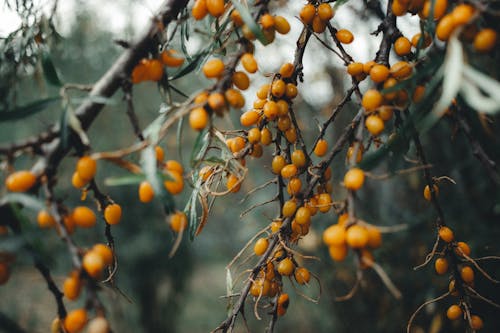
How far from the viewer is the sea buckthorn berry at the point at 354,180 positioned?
538 mm

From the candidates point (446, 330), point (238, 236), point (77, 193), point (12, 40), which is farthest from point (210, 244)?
point (12, 40)

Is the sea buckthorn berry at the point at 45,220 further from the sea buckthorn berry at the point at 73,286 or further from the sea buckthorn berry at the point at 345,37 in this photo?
the sea buckthorn berry at the point at 345,37

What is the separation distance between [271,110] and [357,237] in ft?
1.04

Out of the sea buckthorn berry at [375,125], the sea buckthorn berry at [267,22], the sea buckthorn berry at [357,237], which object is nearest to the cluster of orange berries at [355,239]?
the sea buckthorn berry at [357,237]

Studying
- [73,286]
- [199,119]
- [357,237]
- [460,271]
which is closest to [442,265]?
[460,271]

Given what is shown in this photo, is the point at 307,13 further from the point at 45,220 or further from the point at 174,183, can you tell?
the point at 45,220

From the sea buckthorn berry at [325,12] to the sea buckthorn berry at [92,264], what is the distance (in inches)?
24.4

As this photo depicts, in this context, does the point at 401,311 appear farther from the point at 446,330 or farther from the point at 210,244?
the point at 210,244

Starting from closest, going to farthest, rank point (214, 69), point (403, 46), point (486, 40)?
point (486, 40) < point (214, 69) < point (403, 46)

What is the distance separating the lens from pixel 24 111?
1.94ft

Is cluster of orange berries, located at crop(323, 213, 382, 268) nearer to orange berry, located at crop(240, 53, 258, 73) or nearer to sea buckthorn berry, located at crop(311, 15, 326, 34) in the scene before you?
orange berry, located at crop(240, 53, 258, 73)

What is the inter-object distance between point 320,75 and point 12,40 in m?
2.68

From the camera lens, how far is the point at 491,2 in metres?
0.56

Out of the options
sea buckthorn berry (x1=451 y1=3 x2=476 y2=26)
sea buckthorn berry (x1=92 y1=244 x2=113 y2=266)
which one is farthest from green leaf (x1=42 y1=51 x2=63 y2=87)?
sea buckthorn berry (x1=451 y1=3 x2=476 y2=26)
